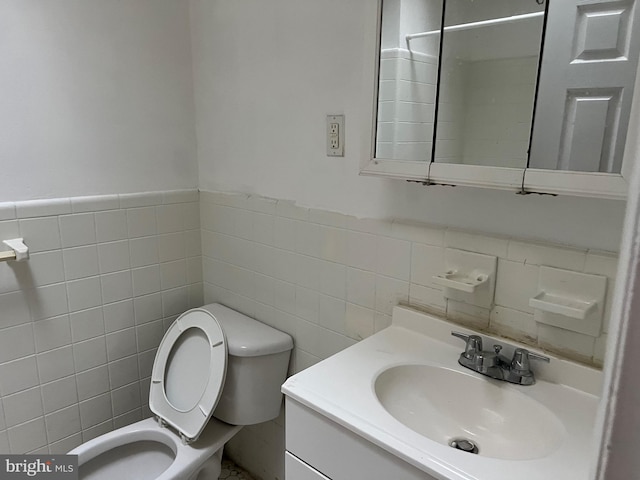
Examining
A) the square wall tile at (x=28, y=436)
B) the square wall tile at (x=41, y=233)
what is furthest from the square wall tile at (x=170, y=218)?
the square wall tile at (x=28, y=436)

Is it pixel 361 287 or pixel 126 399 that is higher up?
pixel 361 287

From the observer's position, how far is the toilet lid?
149cm

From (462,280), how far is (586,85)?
0.49m

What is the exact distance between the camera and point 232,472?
6.44 ft

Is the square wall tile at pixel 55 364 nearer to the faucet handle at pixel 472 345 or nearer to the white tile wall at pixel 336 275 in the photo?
the white tile wall at pixel 336 275

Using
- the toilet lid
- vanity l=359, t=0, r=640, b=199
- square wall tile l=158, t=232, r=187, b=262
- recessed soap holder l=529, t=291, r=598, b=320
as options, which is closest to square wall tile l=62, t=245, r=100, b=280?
square wall tile l=158, t=232, r=187, b=262

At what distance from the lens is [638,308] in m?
0.28

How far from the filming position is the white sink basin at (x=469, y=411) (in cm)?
96

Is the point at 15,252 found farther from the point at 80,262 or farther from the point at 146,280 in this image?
the point at 146,280

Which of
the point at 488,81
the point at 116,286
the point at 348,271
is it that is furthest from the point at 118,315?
the point at 488,81

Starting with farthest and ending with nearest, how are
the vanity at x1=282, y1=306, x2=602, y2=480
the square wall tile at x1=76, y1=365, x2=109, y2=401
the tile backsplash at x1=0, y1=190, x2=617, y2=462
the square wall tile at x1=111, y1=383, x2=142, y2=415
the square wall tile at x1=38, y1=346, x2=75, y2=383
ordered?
the square wall tile at x1=111, y1=383, x2=142, y2=415 < the square wall tile at x1=76, y1=365, x2=109, y2=401 < the square wall tile at x1=38, y1=346, x2=75, y2=383 < the tile backsplash at x1=0, y1=190, x2=617, y2=462 < the vanity at x1=282, y1=306, x2=602, y2=480

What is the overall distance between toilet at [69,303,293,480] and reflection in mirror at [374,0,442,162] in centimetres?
81

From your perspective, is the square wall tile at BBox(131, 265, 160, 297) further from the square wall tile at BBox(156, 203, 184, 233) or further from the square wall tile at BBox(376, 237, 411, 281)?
the square wall tile at BBox(376, 237, 411, 281)

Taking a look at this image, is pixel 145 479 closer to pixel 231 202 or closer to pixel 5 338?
pixel 5 338
